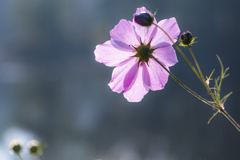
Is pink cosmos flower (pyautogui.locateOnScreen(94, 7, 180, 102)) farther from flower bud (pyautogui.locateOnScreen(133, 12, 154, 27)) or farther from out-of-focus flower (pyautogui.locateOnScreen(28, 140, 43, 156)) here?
out-of-focus flower (pyautogui.locateOnScreen(28, 140, 43, 156))

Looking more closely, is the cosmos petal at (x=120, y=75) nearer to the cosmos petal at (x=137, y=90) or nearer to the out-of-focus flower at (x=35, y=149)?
the cosmos petal at (x=137, y=90)

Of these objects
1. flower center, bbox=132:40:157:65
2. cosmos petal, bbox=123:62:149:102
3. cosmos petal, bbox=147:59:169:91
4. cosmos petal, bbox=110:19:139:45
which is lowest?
cosmos petal, bbox=123:62:149:102

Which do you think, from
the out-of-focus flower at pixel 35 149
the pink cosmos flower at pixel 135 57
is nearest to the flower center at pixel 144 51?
the pink cosmos flower at pixel 135 57

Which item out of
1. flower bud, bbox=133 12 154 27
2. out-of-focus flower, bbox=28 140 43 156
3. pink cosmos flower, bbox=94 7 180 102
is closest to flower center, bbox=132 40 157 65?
pink cosmos flower, bbox=94 7 180 102

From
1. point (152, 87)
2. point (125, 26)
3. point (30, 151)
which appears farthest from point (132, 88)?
point (30, 151)

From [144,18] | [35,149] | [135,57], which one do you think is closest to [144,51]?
[135,57]

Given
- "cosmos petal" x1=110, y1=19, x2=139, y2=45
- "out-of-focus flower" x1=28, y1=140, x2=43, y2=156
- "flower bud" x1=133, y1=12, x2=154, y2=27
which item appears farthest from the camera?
"out-of-focus flower" x1=28, y1=140, x2=43, y2=156

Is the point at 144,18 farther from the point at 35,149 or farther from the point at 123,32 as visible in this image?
the point at 35,149

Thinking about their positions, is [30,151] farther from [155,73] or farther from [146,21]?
[146,21]
